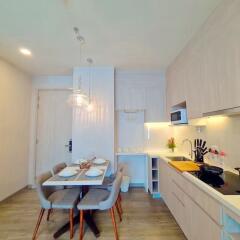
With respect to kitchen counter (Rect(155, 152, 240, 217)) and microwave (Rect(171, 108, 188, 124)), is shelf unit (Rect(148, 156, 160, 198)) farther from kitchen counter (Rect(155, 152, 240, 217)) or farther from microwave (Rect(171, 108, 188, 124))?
kitchen counter (Rect(155, 152, 240, 217))

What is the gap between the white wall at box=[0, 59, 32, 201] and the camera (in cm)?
324

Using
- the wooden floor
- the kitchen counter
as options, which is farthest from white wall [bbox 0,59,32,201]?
the kitchen counter

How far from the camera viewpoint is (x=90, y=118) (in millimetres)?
3674

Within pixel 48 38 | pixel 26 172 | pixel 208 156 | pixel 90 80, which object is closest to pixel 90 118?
pixel 90 80

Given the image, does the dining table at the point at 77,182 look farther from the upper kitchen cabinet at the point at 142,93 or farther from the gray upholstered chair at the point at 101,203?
the upper kitchen cabinet at the point at 142,93

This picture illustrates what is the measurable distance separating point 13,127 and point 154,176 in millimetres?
3037

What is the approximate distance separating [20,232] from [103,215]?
45.5 inches

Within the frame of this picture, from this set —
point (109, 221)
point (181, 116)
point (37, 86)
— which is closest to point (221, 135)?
point (181, 116)

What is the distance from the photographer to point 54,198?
7.69ft

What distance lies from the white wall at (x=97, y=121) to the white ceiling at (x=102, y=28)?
422 millimetres

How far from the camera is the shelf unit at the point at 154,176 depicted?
3.42m

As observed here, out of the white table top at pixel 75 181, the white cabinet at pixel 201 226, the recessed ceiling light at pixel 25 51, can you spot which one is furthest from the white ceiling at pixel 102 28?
the white cabinet at pixel 201 226

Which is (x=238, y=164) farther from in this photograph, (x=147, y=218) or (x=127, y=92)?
(x=127, y=92)

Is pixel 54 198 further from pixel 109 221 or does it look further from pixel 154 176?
pixel 154 176
